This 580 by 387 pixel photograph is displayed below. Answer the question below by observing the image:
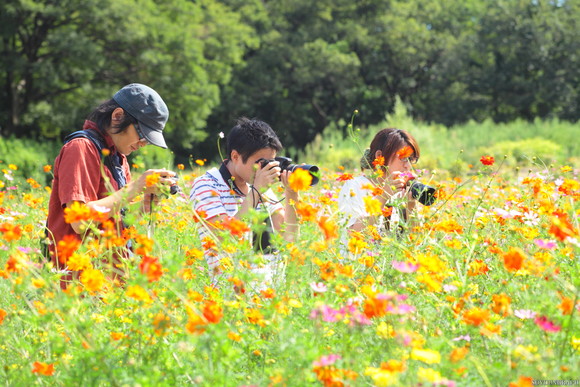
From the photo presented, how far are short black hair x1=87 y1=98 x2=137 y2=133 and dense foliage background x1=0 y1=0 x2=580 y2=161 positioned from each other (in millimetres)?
13707

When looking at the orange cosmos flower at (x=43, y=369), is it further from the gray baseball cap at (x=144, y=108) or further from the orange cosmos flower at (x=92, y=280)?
the gray baseball cap at (x=144, y=108)

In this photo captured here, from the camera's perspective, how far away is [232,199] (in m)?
3.05

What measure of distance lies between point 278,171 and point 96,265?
81 centimetres

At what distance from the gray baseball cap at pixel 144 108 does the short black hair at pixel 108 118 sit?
0.08ft

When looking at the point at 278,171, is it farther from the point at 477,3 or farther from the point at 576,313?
the point at 477,3

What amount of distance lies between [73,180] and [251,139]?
0.82m

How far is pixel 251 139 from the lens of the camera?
9.66 ft

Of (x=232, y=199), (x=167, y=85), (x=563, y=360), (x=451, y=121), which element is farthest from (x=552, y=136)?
(x=563, y=360)

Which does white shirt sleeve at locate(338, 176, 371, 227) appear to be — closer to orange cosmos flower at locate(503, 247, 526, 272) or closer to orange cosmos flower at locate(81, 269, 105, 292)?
orange cosmos flower at locate(503, 247, 526, 272)

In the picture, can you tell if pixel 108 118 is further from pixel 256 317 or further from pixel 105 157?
pixel 256 317

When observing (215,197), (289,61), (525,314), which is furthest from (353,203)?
(289,61)

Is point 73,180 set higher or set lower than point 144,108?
lower

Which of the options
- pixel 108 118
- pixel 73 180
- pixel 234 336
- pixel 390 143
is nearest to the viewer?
pixel 234 336

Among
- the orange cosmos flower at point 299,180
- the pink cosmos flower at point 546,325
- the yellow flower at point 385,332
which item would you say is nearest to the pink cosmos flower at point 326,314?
the yellow flower at point 385,332
